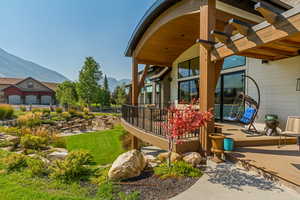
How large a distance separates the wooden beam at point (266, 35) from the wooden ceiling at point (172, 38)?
78.9 inches

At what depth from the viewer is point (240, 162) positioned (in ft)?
11.7

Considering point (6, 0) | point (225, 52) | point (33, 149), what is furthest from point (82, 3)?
point (225, 52)

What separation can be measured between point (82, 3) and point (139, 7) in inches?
219

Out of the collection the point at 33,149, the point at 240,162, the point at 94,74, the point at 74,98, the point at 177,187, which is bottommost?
the point at 33,149

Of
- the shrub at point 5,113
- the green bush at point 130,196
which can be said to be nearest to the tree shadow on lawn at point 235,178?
the green bush at point 130,196

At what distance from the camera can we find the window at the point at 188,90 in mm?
9781

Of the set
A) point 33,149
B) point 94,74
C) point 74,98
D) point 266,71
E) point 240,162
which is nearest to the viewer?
point 240,162

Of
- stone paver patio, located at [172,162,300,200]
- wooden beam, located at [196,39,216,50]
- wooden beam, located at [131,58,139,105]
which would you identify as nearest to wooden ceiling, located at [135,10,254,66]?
wooden beam, located at [131,58,139,105]

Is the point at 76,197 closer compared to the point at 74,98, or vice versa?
the point at 76,197

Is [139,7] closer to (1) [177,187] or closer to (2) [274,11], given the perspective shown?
(2) [274,11]

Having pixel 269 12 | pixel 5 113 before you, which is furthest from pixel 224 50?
pixel 5 113

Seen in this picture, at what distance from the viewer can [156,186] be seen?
3.06 meters

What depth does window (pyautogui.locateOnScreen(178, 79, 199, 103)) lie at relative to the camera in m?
9.78

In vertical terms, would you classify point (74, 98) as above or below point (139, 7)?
below
